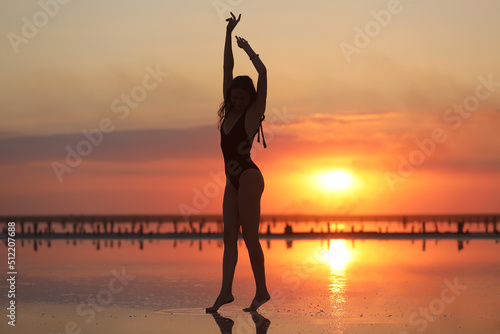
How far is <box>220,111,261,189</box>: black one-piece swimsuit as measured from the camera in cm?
1148

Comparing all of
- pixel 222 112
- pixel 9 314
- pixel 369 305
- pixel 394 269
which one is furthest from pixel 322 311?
pixel 394 269

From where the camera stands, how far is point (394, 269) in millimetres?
Answer: 21297

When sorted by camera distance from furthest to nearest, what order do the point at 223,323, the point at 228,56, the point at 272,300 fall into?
the point at 272,300, the point at 228,56, the point at 223,323

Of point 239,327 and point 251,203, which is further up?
point 251,203

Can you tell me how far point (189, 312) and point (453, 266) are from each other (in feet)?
40.6

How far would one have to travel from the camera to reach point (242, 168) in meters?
11.5

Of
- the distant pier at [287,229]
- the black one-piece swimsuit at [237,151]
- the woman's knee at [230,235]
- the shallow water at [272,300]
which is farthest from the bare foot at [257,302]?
the distant pier at [287,229]

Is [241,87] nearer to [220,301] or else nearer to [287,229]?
[220,301]

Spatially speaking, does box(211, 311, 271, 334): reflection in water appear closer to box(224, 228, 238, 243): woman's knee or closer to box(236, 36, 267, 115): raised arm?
box(224, 228, 238, 243): woman's knee

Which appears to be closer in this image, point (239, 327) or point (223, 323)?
point (239, 327)

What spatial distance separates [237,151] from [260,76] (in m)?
1.05

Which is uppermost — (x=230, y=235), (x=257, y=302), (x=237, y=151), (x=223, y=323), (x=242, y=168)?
(x=237, y=151)

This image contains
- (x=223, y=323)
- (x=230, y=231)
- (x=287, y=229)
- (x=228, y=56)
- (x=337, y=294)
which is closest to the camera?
(x=223, y=323)

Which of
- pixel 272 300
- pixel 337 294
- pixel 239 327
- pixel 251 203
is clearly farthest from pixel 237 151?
pixel 337 294
